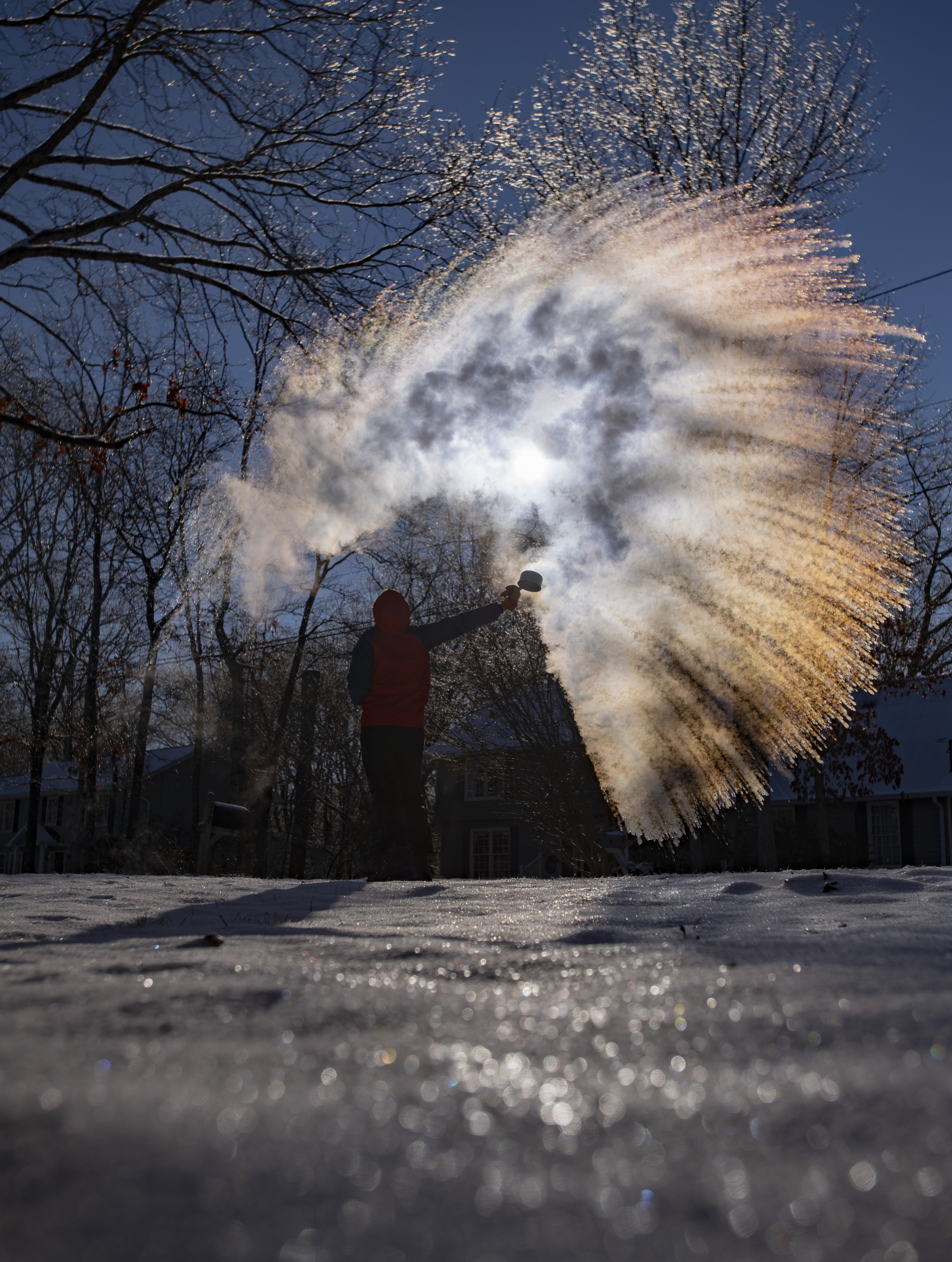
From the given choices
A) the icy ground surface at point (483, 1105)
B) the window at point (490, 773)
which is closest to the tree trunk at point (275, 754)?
the window at point (490, 773)

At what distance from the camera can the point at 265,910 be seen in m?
3.10

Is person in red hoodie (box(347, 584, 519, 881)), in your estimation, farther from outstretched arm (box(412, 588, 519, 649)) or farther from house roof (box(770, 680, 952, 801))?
house roof (box(770, 680, 952, 801))

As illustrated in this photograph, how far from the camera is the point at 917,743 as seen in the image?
2270cm

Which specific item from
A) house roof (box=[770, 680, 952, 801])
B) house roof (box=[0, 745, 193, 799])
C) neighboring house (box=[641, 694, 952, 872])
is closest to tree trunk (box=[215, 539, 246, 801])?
neighboring house (box=[641, 694, 952, 872])

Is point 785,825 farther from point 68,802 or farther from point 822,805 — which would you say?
point 68,802

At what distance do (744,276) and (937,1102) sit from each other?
705 centimetres

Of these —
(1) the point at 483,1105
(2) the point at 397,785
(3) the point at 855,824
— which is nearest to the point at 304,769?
(3) the point at 855,824

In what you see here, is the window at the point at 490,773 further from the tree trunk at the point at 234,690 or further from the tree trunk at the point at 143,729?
the tree trunk at the point at 143,729

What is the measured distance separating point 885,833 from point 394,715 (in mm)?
19848

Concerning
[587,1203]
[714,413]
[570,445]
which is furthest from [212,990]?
[714,413]

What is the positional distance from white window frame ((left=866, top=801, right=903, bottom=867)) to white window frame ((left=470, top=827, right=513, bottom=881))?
9.84m

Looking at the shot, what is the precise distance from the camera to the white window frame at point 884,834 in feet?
72.3

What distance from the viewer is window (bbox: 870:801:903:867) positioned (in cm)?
2211

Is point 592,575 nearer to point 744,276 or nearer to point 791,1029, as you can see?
point 744,276
